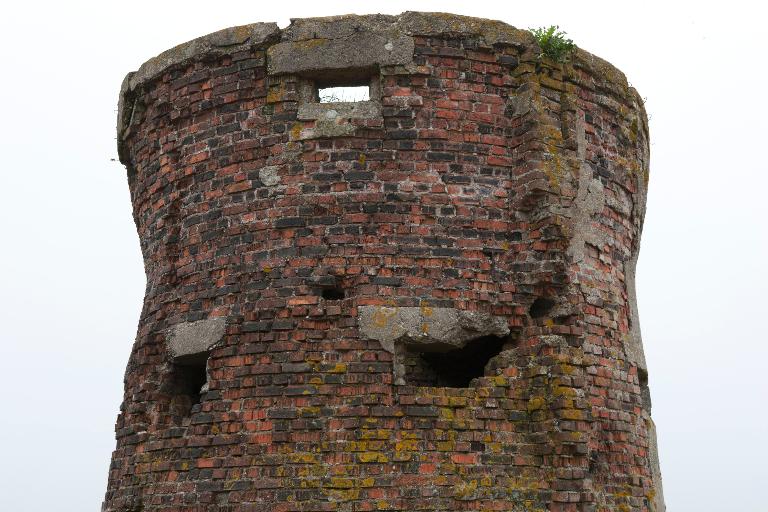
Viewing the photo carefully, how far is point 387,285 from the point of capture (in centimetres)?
700

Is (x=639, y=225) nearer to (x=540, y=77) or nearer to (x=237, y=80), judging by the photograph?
(x=540, y=77)

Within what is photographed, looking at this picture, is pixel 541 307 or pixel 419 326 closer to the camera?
pixel 419 326

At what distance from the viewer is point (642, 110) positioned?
8.63 metres

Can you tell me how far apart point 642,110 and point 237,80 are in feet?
11.5

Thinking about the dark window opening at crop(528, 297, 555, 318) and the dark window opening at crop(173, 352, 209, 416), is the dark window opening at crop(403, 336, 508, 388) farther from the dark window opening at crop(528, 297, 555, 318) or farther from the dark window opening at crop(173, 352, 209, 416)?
the dark window opening at crop(173, 352, 209, 416)

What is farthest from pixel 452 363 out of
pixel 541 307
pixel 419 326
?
pixel 541 307

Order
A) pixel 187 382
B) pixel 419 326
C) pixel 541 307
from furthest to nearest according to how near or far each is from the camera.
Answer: pixel 187 382 < pixel 541 307 < pixel 419 326

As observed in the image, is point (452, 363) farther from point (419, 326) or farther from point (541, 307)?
point (541, 307)

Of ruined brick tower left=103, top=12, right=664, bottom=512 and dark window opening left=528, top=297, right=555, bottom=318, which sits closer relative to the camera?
ruined brick tower left=103, top=12, right=664, bottom=512

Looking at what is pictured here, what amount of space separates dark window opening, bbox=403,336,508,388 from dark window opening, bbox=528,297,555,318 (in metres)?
0.31

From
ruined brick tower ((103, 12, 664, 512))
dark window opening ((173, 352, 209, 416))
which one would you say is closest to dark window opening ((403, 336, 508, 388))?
ruined brick tower ((103, 12, 664, 512))

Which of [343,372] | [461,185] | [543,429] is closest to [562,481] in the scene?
[543,429]

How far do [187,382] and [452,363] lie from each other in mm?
2116

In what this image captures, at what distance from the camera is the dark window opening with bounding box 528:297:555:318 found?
7312 mm
